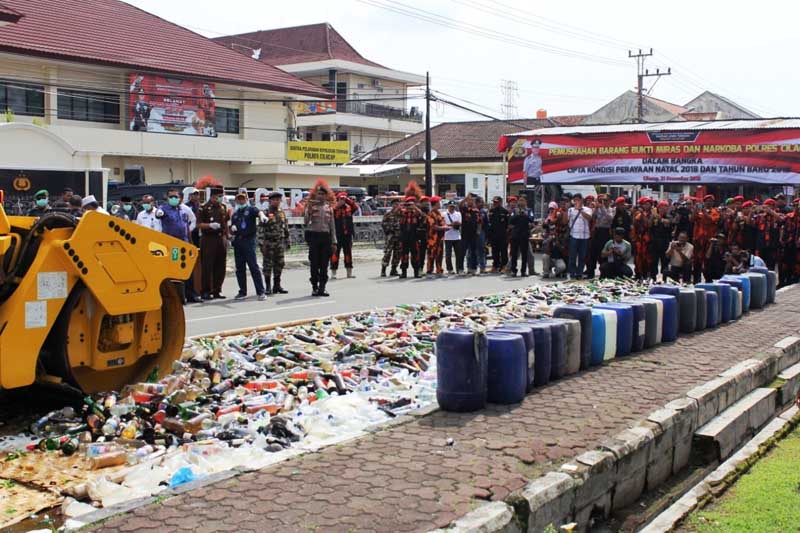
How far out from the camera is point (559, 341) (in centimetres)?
870

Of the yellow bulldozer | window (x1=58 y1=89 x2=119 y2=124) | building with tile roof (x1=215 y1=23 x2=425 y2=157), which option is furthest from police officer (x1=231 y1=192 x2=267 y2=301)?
building with tile roof (x1=215 y1=23 x2=425 y2=157)

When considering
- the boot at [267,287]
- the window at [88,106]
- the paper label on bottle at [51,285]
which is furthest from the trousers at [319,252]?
the window at [88,106]

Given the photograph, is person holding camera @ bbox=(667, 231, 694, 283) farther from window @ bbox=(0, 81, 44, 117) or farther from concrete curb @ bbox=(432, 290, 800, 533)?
window @ bbox=(0, 81, 44, 117)

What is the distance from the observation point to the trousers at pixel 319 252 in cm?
1609

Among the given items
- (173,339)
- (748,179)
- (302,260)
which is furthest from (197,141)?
(173,339)

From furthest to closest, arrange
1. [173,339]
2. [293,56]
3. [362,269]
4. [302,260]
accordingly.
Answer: [293,56] < [302,260] < [362,269] < [173,339]

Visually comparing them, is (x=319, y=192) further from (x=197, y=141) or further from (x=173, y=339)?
(x=197, y=141)

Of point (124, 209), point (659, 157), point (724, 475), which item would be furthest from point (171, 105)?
point (724, 475)

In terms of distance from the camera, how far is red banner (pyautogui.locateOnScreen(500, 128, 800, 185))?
1048 inches

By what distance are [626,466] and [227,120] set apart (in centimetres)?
3663

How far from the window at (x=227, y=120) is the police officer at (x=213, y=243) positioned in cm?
2566

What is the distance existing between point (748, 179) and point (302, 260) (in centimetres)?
1420

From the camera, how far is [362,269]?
2309cm

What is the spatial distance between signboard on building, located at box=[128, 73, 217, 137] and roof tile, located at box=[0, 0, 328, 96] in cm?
63
